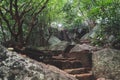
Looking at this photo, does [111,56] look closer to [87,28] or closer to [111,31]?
[111,31]

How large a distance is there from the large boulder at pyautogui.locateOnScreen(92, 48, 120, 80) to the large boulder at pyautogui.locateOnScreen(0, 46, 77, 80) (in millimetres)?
6000

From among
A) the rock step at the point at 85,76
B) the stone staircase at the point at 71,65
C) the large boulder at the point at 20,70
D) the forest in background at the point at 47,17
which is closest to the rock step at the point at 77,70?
the stone staircase at the point at 71,65

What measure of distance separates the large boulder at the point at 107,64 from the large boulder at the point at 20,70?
6.00 m

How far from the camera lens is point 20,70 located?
1.98 m

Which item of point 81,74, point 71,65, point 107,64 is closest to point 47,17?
point 71,65

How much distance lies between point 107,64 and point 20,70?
634 cm

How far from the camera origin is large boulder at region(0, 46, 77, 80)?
1.95 m

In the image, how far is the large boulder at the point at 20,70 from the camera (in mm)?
1947

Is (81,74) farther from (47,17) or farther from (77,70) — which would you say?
(47,17)

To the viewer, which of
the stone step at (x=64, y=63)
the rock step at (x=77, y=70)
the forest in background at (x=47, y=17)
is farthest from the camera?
the stone step at (x=64, y=63)

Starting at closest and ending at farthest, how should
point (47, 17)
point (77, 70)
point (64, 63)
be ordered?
point (77, 70) → point (64, 63) → point (47, 17)

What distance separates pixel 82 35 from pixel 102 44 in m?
14.1

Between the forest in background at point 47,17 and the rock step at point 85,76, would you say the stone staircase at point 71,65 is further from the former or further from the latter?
the forest in background at point 47,17

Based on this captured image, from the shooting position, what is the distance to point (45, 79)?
200 cm
